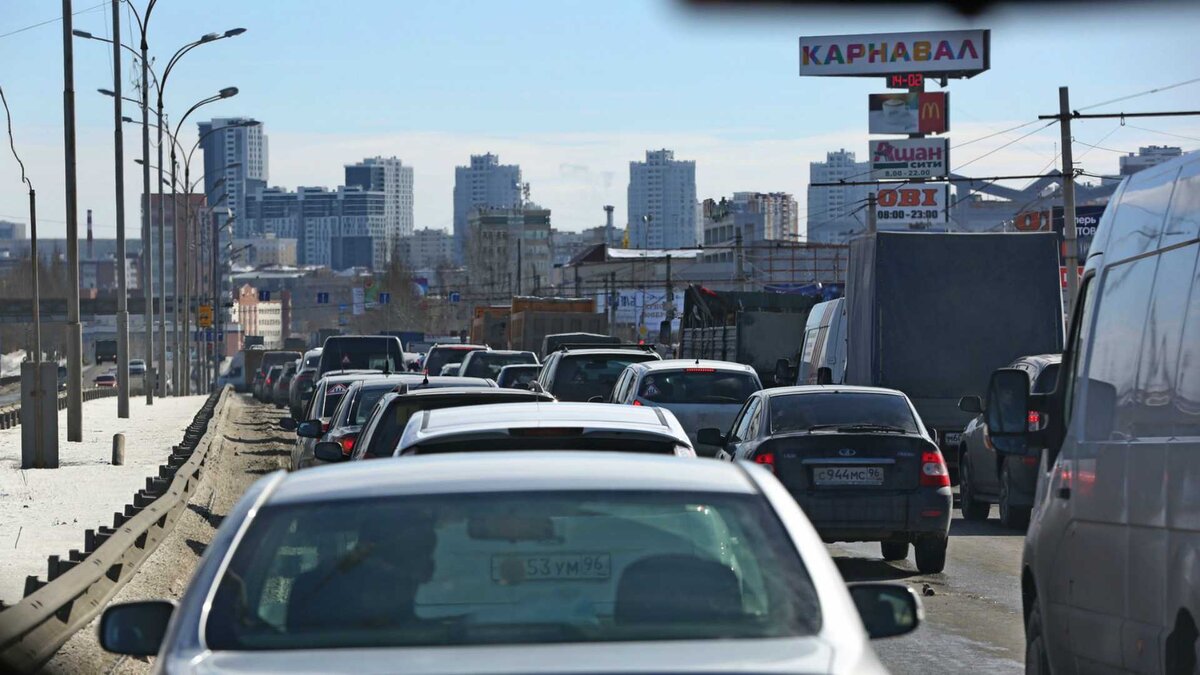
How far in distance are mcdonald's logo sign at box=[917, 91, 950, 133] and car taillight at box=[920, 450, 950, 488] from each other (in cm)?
7256

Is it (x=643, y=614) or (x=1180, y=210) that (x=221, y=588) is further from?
(x=1180, y=210)

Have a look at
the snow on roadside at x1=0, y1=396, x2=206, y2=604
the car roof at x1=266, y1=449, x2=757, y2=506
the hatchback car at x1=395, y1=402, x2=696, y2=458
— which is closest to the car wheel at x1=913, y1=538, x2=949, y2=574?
the hatchback car at x1=395, y1=402, x2=696, y2=458

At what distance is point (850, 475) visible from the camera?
14.4 m

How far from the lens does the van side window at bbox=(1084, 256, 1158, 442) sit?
674 centimetres

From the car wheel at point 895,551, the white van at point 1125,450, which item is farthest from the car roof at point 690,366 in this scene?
the white van at point 1125,450

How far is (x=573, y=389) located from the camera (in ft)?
87.2

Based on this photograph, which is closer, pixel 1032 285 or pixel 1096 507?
pixel 1096 507

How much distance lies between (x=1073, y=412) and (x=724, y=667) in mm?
4182

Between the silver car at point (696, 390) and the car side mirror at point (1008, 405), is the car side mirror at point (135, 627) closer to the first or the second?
the car side mirror at point (1008, 405)

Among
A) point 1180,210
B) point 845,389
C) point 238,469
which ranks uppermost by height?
point 1180,210

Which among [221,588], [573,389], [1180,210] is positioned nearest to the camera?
[221,588]

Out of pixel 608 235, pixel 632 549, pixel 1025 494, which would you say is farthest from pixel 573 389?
pixel 608 235

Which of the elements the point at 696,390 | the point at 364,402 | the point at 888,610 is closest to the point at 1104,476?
the point at 888,610

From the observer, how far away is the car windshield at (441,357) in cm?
4631
